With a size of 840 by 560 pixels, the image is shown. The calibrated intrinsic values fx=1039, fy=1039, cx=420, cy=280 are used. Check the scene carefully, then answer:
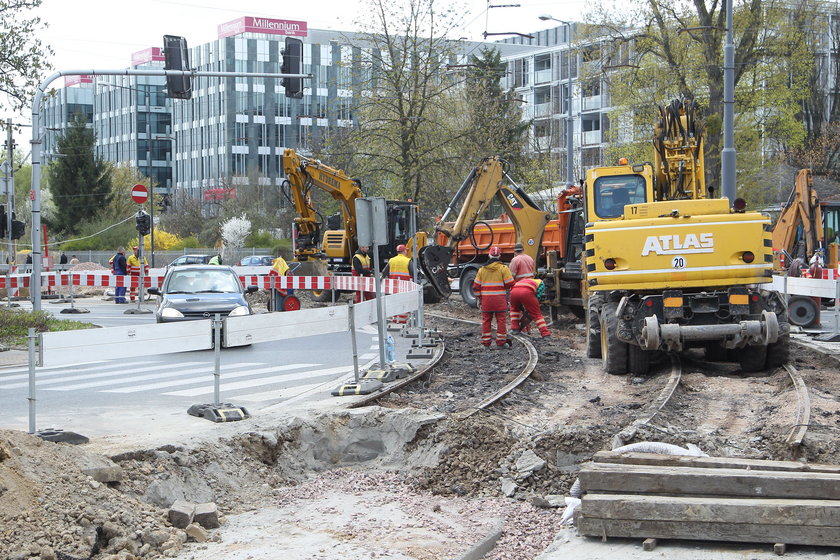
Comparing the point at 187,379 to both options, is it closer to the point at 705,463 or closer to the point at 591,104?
the point at 705,463

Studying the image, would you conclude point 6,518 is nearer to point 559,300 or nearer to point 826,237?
point 559,300

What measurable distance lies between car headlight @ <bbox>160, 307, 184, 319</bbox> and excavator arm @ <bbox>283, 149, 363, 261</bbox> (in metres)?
11.6

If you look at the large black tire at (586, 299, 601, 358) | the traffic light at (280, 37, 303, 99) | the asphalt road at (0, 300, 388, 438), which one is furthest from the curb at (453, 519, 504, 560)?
the traffic light at (280, 37, 303, 99)

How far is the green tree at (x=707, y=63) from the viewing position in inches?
1457

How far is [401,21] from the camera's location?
37375 mm

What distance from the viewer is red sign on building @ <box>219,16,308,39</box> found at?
86.1 metres

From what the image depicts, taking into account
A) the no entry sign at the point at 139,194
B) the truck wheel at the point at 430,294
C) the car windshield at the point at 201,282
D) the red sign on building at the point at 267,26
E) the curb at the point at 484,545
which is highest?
the red sign on building at the point at 267,26

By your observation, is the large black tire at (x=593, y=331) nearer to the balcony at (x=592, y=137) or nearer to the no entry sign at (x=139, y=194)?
the no entry sign at (x=139, y=194)

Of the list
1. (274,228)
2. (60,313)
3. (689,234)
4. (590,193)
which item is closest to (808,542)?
(689,234)

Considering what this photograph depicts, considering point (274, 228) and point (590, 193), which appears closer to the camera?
point (590, 193)

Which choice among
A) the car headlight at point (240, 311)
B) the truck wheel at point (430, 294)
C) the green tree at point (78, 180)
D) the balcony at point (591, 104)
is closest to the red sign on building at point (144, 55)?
the green tree at point (78, 180)

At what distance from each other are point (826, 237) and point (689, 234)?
22.5 m

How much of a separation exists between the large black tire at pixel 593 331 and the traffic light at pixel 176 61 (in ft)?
32.5

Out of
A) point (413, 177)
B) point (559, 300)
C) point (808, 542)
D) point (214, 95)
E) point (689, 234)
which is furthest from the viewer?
point (214, 95)
